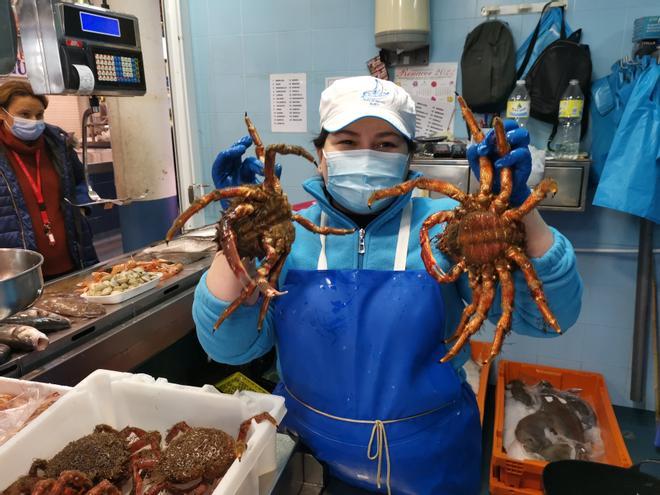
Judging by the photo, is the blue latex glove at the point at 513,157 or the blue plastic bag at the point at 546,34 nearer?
the blue latex glove at the point at 513,157

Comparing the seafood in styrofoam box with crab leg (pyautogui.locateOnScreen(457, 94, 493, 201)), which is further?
the seafood in styrofoam box

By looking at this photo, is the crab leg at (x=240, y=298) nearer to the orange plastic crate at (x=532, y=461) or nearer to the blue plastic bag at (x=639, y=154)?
the orange plastic crate at (x=532, y=461)

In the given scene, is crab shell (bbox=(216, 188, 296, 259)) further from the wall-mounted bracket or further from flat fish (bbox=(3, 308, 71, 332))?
the wall-mounted bracket

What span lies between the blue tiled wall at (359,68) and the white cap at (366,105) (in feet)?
6.74

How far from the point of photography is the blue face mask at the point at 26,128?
2.86 metres

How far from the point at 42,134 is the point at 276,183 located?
2380mm

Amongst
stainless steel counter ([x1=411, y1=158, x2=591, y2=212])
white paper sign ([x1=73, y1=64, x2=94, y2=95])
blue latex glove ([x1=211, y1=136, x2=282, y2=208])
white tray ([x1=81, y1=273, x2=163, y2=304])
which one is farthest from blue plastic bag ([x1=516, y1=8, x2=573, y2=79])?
white tray ([x1=81, y1=273, x2=163, y2=304])

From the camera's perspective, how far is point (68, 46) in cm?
233

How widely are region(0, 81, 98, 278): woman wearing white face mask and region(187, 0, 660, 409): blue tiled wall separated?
4.06ft

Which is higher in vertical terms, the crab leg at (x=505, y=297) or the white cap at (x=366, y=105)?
the white cap at (x=366, y=105)

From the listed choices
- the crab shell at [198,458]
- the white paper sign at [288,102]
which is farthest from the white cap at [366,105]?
the white paper sign at [288,102]

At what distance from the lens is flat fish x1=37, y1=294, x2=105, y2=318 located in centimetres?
207

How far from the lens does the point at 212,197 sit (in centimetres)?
122

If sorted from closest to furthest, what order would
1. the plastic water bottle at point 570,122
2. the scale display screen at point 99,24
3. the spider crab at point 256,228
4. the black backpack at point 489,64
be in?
the spider crab at point 256,228 < the scale display screen at point 99,24 < the plastic water bottle at point 570,122 < the black backpack at point 489,64
